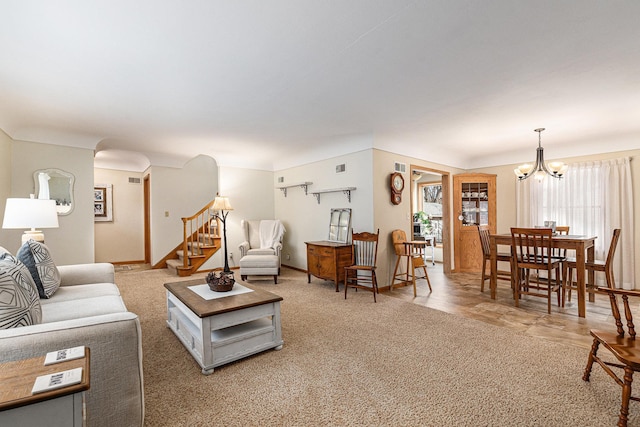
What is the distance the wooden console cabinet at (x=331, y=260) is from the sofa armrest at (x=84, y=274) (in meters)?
2.76

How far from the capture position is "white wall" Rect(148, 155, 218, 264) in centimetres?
643

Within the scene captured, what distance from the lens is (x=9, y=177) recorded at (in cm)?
402

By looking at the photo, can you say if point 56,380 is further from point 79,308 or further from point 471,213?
point 471,213

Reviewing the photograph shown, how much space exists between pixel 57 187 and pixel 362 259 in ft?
15.3

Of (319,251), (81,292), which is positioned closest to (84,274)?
(81,292)

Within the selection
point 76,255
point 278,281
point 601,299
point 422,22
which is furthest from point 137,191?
point 601,299

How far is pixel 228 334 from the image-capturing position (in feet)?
7.93

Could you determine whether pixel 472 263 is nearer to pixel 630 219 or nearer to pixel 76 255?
pixel 630 219

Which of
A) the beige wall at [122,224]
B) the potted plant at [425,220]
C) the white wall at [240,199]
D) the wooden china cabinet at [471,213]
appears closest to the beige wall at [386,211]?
the wooden china cabinet at [471,213]

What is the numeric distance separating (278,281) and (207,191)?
3.44m

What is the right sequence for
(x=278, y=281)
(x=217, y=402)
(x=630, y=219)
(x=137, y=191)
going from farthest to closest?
1. (x=137, y=191)
2. (x=278, y=281)
3. (x=630, y=219)
4. (x=217, y=402)

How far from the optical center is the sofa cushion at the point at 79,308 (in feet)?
6.51

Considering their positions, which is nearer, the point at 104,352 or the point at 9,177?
the point at 104,352

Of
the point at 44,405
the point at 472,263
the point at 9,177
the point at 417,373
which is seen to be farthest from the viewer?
the point at 472,263
